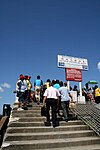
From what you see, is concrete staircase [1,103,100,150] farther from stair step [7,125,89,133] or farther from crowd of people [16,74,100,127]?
crowd of people [16,74,100,127]

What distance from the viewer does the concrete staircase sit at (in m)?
4.45

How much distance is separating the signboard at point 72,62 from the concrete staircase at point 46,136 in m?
6.08

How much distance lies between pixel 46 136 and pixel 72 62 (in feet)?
26.7

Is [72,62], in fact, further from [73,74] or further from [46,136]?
[46,136]

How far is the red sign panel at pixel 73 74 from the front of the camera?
1190 centimetres

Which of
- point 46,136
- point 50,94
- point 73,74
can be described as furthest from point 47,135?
point 73,74

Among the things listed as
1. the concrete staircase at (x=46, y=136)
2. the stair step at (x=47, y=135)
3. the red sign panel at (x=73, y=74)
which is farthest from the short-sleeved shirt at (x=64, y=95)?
the red sign panel at (x=73, y=74)

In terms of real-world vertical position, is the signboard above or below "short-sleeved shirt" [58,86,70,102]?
above

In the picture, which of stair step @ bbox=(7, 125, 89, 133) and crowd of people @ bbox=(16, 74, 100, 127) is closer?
stair step @ bbox=(7, 125, 89, 133)

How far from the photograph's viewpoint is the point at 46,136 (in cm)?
501

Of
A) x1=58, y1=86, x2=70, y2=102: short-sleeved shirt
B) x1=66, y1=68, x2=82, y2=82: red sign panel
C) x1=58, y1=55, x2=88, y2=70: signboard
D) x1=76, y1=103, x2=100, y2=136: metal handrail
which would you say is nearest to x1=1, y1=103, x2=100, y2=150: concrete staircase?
x1=76, y1=103, x2=100, y2=136: metal handrail

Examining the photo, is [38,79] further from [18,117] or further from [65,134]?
[65,134]

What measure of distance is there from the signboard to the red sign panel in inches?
12.4

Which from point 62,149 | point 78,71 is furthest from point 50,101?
point 78,71
